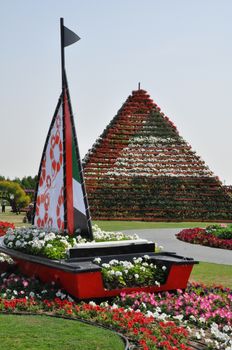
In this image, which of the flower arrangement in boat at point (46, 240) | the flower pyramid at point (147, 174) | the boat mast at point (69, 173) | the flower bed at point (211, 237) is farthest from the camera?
the flower pyramid at point (147, 174)

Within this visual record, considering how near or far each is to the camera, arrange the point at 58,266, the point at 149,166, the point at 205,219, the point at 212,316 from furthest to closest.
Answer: the point at 149,166, the point at 205,219, the point at 58,266, the point at 212,316

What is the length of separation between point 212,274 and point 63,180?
12.9ft

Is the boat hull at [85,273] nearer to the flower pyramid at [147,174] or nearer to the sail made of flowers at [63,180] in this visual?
the sail made of flowers at [63,180]

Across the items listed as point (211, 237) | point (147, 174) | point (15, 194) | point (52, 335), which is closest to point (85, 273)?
point (52, 335)

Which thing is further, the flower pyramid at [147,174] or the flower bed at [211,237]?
the flower pyramid at [147,174]

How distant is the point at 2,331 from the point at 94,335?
3.49 ft

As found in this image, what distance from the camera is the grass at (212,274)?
35.0ft

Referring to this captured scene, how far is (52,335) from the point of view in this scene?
20.5ft

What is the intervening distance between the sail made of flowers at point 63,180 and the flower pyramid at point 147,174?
24.9 m

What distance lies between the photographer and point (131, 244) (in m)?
9.36

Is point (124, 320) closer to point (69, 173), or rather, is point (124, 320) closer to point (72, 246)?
point (72, 246)

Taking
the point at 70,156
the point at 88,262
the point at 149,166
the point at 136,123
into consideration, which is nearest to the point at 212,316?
the point at 88,262

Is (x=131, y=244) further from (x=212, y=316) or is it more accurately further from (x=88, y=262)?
(x=212, y=316)

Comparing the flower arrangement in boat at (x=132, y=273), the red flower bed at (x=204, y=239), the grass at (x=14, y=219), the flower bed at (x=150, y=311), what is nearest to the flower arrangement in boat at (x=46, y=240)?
the flower bed at (x=150, y=311)
